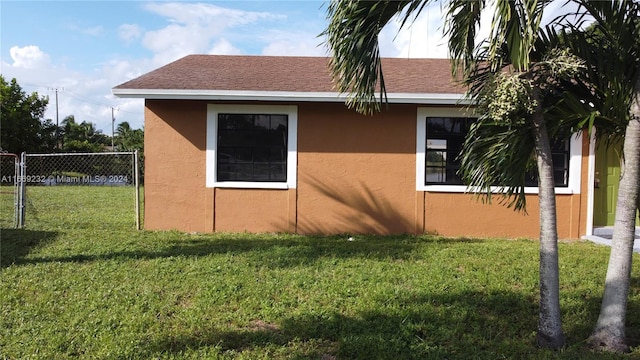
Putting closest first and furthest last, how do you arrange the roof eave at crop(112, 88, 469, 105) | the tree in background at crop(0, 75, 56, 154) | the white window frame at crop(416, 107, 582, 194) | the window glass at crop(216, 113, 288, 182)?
the roof eave at crop(112, 88, 469, 105) → the white window frame at crop(416, 107, 582, 194) → the window glass at crop(216, 113, 288, 182) → the tree in background at crop(0, 75, 56, 154)

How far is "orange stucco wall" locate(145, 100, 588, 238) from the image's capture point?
29.5 feet

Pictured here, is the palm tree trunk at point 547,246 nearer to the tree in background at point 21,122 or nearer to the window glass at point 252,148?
the window glass at point 252,148

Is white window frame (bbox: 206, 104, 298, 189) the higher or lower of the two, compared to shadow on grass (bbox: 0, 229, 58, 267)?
higher

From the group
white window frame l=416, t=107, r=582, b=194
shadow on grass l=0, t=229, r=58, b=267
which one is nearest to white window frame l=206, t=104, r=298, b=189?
white window frame l=416, t=107, r=582, b=194

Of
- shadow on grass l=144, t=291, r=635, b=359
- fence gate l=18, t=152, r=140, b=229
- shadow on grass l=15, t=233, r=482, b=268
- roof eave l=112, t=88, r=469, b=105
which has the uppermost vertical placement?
roof eave l=112, t=88, r=469, b=105

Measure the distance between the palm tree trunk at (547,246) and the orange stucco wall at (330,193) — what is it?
5.24 m

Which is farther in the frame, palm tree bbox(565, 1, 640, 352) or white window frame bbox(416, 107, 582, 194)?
white window frame bbox(416, 107, 582, 194)

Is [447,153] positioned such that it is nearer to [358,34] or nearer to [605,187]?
[605,187]

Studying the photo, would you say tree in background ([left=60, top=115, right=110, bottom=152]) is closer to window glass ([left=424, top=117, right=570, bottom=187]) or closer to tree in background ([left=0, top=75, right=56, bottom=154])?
tree in background ([left=0, top=75, right=56, bottom=154])

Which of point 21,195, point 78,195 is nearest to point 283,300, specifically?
point 21,195

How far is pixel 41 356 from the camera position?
3627 mm

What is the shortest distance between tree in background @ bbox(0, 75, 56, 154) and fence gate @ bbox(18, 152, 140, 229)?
556 cm

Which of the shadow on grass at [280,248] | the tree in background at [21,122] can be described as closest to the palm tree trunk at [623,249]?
the shadow on grass at [280,248]

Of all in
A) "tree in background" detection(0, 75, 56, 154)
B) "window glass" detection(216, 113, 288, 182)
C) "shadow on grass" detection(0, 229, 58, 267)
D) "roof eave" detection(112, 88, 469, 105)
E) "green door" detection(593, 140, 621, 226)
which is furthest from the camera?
"tree in background" detection(0, 75, 56, 154)
